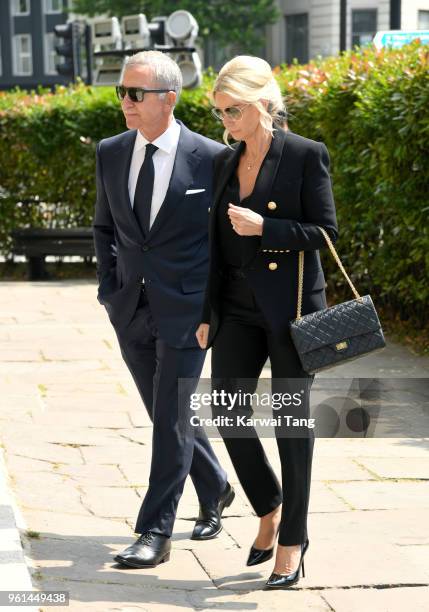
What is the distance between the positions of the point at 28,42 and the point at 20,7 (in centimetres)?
193

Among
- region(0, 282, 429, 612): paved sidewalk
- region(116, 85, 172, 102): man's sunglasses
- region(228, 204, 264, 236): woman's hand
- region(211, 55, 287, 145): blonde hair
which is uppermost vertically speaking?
region(211, 55, 287, 145): blonde hair

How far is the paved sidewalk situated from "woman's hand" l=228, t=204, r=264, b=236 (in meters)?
1.28

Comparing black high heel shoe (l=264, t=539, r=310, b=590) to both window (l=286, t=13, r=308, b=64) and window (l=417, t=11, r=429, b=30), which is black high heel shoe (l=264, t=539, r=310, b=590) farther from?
window (l=286, t=13, r=308, b=64)

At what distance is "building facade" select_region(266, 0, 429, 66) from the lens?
161 feet

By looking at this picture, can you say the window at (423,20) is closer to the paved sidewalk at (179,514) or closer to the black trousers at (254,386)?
the paved sidewalk at (179,514)

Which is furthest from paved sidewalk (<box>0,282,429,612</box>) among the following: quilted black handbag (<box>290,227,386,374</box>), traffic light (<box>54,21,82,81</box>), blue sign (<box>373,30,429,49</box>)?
traffic light (<box>54,21,82,81</box>)

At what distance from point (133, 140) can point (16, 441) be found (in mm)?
2405

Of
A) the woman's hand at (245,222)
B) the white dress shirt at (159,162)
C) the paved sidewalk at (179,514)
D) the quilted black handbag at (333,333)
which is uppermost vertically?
the white dress shirt at (159,162)

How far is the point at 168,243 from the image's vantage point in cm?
478

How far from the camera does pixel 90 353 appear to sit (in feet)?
31.6

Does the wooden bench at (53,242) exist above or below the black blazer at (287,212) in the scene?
below

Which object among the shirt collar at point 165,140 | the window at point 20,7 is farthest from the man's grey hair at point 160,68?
the window at point 20,7

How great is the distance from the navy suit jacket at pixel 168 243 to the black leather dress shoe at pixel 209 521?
31.4 inches

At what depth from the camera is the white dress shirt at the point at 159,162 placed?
4797 millimetres
